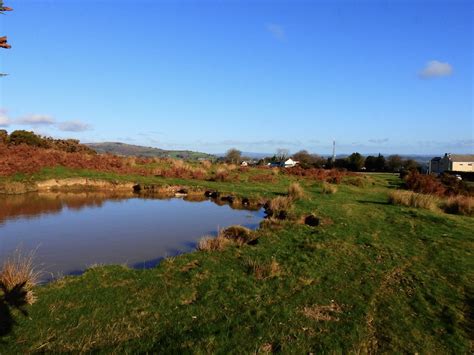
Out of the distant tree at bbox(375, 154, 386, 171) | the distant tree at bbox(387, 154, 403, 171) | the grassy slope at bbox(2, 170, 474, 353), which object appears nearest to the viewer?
the grassy slope at bbox(2, 170, 474, 353)

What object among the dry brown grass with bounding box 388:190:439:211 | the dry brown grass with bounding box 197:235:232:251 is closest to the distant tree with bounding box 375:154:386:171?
the dry brown grass with bounding box 388:190:439:211

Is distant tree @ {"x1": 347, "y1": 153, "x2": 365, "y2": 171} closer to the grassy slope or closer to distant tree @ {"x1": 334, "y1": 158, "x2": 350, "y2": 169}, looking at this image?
distant tree @ {"x1": 334, "y1": 158, "x2": 350, "y2": 169}

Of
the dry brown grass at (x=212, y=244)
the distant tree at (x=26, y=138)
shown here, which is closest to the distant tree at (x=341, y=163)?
the distant tree at (x=26, y=138)

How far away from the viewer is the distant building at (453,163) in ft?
294

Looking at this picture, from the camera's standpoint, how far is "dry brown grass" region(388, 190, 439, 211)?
18359 millimetres

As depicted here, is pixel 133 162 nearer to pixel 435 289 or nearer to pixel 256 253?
pixel 256 253

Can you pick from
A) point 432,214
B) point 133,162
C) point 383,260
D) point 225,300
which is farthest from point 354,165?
point 225,300

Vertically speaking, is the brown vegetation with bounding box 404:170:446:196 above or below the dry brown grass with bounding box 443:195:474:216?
above

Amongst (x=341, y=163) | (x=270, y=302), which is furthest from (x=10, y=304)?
(x=341, y=163)

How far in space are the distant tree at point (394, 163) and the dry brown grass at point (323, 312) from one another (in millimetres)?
60186

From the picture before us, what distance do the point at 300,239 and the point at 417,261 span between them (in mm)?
3412

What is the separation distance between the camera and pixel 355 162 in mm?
59031

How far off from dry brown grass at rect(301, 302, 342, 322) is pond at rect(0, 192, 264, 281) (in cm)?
492

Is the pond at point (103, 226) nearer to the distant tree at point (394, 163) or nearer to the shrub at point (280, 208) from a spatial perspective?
the shrub at point (280, 208)
